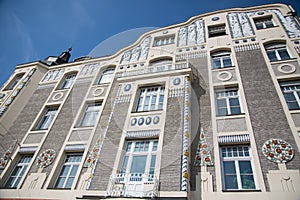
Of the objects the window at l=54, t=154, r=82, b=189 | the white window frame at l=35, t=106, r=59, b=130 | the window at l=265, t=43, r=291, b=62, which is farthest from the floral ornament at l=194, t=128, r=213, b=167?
the white window frame at l=35, t=106, r=59, b=130

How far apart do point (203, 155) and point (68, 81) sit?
1160cm

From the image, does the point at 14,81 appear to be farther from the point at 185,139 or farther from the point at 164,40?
the point at 185,139

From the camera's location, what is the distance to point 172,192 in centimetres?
720

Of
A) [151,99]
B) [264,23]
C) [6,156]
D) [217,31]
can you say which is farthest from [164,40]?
[6,156]

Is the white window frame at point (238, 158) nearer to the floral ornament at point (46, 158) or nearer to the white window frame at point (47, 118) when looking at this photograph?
the floral ornament at point (46, 158)

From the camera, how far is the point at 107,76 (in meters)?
15.0

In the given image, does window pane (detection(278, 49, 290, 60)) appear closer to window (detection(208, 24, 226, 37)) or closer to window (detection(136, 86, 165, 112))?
window (detection(208, 24, 226, 37))

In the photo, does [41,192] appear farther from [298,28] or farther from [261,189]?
[298,28]

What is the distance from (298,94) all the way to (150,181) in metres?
7.48

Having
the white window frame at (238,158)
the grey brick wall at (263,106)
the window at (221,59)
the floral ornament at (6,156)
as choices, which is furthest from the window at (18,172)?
the window at (221,59)

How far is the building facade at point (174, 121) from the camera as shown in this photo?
773 centimetres

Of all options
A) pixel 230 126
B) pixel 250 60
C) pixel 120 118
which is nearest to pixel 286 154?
pixel 230 126

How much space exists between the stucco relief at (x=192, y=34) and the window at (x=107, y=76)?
5066mm

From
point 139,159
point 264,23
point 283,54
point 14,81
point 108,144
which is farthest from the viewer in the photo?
point 14,81
